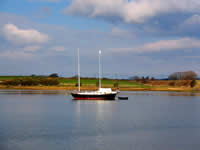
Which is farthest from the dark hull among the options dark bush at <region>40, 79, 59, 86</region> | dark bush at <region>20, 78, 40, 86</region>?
dark bush at <region>20, 78, 40, 86</region>

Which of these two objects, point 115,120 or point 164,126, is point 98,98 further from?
point 164,126

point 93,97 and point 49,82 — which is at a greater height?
point 49,82

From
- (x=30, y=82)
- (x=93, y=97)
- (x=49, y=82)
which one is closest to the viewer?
(x=93, y=97)

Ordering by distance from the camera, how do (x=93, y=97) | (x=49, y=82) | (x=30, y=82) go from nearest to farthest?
(x=93, y=97)
(x=49, y=82)
(x=30, y=82)

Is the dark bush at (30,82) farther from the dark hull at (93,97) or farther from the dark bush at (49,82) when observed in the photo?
the dark hull at (93,97)

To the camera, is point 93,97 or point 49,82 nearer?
point 93,97

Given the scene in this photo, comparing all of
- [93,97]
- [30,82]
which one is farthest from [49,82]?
[93,97]

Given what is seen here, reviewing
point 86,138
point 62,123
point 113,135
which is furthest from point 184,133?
point 62,123

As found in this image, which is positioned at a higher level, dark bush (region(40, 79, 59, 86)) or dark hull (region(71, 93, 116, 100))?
dark bush (region(40, 79, 59, 86))

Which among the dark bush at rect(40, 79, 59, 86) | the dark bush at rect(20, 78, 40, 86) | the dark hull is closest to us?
the dark hull

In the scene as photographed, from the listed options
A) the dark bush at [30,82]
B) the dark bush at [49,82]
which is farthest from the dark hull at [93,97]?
the dark bush at [30,82]

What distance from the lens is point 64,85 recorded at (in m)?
144

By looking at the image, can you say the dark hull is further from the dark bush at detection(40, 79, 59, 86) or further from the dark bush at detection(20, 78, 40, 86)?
the dark bush at detection(20, 78, 40, 86)

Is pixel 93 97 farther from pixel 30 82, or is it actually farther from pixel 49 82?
pixel 30 82
